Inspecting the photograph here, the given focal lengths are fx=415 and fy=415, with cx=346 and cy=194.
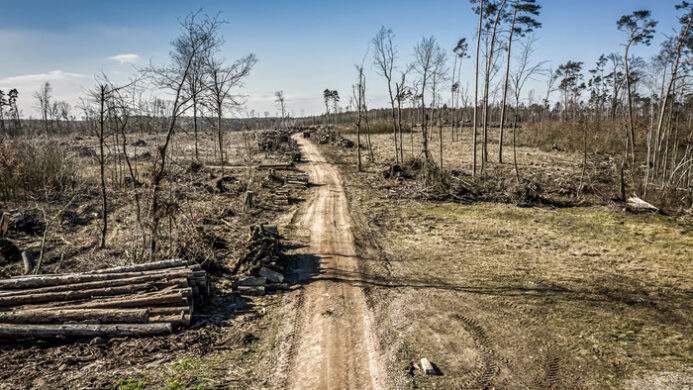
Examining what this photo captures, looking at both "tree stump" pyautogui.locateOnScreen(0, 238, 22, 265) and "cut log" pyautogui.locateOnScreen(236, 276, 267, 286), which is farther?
"tree stump" pyautogui.locateOnScreen(0, 238, 22, 265)

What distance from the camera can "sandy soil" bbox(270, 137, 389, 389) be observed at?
7.74 meters

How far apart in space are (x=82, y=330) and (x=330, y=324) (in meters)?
5.29

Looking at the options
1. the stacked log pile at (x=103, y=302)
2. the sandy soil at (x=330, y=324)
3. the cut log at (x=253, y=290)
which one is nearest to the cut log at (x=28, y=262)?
the stacked log pile at (x=103, y=302)

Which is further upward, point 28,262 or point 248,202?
point 248,202

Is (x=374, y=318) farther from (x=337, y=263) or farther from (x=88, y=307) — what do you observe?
(x=88, y=307)

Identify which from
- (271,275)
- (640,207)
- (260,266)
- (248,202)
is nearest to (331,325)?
(271,275)

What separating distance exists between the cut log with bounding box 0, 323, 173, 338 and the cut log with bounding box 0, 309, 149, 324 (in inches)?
6.6

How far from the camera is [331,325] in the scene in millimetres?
9664

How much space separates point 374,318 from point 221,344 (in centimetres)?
355

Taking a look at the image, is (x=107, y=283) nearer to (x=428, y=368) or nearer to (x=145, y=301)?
(x=145, y=301)

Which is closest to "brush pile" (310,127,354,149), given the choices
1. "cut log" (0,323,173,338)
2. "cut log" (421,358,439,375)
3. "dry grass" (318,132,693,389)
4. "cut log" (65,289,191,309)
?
"dry grass" (318,132,693,389)

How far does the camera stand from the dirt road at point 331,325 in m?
7.73

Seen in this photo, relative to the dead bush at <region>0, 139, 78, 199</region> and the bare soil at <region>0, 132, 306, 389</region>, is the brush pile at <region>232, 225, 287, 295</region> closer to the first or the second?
the bare soil at <region>0, 132, 306, 389</region>

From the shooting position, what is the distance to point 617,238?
653 inches
